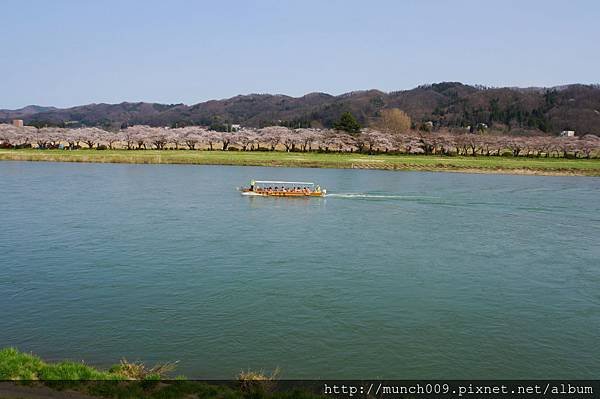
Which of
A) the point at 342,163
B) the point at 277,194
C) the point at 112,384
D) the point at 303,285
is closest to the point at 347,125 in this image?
the point at 342,163

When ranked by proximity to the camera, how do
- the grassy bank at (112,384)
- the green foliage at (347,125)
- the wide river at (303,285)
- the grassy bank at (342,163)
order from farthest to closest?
1. the green foliage at (347,125)
2. the grassy bank at (342,163)
3. the wide river at (303,285)
4. the grassy bank at (112,384)

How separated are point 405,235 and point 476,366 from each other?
45.5 ft

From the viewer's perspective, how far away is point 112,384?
823 cm

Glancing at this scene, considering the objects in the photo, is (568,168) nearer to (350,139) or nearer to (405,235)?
(350,139)

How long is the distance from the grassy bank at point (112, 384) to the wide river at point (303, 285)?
1.18 meters

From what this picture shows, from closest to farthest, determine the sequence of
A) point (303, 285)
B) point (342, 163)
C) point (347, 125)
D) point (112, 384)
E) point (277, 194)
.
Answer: point (112, 384) < point (303, 285) < point (277, 194) < point (342, 163) < point (347, 125)

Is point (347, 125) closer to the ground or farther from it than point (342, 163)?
farther from it

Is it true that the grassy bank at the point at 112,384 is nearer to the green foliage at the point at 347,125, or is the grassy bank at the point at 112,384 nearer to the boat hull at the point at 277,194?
the boat hull at the point at 277,194

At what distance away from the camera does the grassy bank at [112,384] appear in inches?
312

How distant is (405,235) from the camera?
24609mm

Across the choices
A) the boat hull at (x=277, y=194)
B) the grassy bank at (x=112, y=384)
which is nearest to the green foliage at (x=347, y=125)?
the boat hull at (x=277, y=194)

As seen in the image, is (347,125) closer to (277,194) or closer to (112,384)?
(277,194)

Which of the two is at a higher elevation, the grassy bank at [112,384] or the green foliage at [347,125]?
the green foliage at [347,125]

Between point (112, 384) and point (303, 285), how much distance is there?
8323mm
